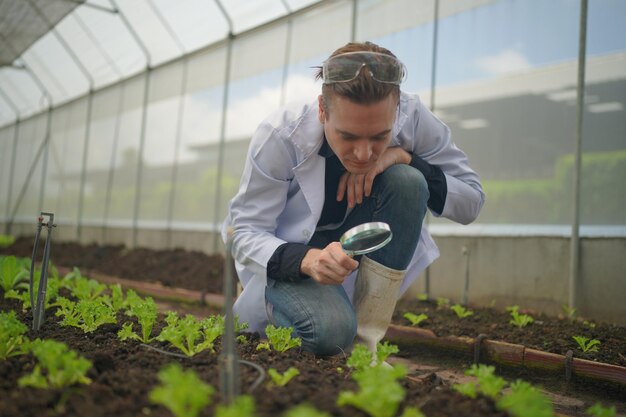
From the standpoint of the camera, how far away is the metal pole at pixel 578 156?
3.84 metres

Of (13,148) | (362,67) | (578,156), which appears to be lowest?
(362,67)

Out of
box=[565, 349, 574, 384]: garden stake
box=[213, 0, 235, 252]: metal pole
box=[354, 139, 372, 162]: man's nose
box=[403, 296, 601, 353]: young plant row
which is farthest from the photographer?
box=[213, 0, 235, 252]: metal pole

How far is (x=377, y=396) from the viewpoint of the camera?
1.22 meters

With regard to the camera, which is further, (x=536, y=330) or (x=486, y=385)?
(x=536, y=330)

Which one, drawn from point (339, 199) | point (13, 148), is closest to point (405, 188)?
point (339, 199)

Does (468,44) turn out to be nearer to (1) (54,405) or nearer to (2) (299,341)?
(2) (299,341)

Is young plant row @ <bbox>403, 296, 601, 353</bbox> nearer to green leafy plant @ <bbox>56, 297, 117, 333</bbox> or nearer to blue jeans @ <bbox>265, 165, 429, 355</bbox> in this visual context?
blue jeans @ <bbox>265, 165, 429, 355</bbox>

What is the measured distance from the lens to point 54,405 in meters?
1.30

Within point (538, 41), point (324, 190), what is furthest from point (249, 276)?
point (538, 41)

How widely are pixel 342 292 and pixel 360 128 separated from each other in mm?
788

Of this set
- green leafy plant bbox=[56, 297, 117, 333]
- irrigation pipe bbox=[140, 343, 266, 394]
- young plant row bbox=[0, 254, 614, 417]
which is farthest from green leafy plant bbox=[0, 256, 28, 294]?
irrigation pipe bbox=[140, 343, 266, 394]

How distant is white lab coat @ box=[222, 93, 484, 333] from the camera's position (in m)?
2.21

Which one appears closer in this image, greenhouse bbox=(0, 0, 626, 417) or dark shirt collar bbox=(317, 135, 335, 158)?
greenhouse bbox=(0, 0, 626, 417)

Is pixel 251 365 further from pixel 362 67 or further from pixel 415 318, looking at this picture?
pixel 415 318
